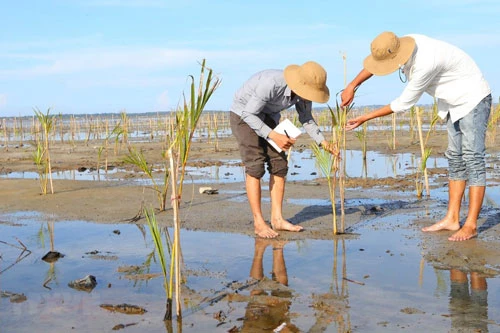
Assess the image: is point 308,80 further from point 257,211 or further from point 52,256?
point 52,256

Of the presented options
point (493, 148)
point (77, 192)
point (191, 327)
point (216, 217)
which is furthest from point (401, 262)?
point (493, 148)

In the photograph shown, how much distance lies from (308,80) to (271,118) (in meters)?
0.80

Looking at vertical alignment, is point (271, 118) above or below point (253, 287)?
above

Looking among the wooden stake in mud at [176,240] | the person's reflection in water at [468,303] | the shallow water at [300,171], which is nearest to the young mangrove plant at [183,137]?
→ the wooden stake in mud at [176,240]

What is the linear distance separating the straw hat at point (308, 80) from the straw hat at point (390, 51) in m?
0.46

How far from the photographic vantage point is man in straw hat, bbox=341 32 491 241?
192 inches

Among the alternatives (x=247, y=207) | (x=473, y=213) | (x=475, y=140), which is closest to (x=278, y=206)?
(x=247, y=207)

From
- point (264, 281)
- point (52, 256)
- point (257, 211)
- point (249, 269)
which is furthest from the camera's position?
point (257, 211)

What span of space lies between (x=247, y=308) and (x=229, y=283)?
54 centimetres

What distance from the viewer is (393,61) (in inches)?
193

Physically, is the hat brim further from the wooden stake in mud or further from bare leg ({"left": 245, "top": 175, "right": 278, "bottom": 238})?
the wooden stake in mud

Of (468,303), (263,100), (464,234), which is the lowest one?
(468,303)

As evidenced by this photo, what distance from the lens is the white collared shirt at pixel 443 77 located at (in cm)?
487

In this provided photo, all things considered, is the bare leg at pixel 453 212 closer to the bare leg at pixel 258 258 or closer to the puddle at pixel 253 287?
the puddle at pixel 253 287
